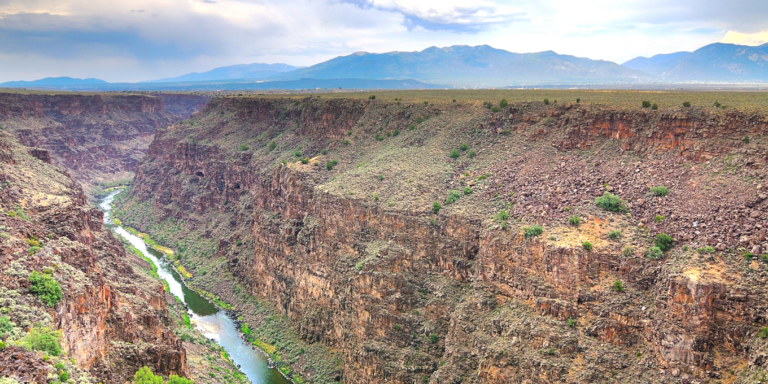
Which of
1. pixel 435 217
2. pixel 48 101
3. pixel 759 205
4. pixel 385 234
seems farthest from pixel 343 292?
pixel 48 101

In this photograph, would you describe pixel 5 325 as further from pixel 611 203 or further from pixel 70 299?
pixel 611 203

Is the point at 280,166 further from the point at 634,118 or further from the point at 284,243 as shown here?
the point at 634,118

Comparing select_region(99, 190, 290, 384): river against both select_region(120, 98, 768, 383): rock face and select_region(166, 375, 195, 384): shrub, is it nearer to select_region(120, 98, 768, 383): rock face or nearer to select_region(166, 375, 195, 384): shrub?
select_region(120, 98, 768, 383): rock face

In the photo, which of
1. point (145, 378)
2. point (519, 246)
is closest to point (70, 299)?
point (145, 378)

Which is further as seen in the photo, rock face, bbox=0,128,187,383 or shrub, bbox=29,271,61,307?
shrub, bbox=29,271,61,307

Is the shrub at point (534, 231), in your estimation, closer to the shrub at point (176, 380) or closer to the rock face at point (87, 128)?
the shrub at point (176, 380)

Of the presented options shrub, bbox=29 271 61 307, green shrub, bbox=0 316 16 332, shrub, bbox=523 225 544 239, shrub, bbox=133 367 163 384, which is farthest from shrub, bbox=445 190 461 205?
green shrub, bbox=0 316 16 332
